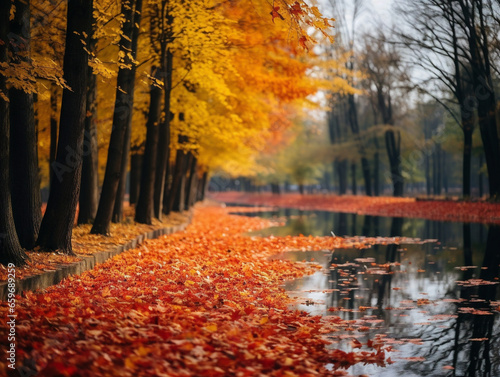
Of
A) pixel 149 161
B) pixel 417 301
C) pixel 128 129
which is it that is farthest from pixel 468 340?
pixel 149 161

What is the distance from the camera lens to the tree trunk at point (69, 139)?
920 centimetres

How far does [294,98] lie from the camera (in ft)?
65.9

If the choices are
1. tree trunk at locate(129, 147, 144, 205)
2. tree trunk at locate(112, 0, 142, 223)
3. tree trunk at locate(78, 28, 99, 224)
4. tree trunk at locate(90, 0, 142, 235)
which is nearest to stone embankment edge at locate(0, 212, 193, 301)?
tree trunk at locate(90, 0, 142, 235)

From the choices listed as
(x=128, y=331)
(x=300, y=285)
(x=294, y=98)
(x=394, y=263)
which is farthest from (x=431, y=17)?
(x=128, y=331)

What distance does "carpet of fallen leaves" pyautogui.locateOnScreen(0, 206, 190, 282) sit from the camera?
780 cm

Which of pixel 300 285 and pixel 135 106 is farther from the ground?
pixel 135 106

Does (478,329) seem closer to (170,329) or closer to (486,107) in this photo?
(170,329)

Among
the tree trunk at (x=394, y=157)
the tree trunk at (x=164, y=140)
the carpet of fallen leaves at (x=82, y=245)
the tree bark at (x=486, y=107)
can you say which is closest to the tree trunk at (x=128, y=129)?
the carpet of fallen leaves at (x=82, y=245)

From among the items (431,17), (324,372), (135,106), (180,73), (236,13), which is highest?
(431,17)

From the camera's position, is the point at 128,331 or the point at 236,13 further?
the point at 236,13

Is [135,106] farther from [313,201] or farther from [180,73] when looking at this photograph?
[313,201]

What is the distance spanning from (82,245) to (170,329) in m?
6.49

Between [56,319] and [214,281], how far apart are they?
3.66 metres

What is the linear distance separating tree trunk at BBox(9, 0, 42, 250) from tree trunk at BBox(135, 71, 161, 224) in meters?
7.16
